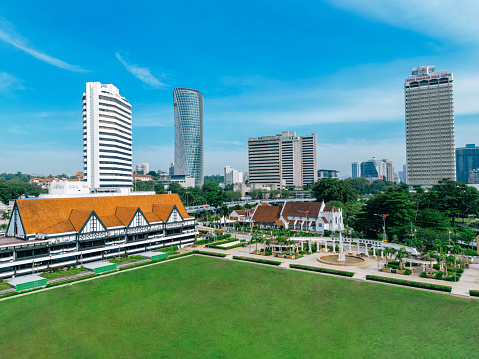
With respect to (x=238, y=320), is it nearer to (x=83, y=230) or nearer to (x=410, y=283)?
(x=410, y=283)

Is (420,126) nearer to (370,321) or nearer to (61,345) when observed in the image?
(370,321)

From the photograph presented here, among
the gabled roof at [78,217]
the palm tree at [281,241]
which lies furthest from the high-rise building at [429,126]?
the gabled roof at [78,217]

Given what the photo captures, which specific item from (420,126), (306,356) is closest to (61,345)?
(306,356)

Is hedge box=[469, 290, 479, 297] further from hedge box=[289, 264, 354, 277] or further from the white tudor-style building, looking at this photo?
the white tudor-style building

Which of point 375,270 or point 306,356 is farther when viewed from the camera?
point 375,270

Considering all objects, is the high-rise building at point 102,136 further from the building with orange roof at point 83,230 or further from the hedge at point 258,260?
the hedge at point 258,260

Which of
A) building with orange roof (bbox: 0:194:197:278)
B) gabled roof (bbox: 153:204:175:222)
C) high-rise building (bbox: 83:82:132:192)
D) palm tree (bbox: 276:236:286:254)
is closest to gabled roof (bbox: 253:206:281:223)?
building with orange roof (bbox: 0:194:197:278)
